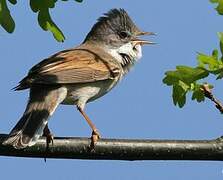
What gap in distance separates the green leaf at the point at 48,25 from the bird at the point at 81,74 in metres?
0.69

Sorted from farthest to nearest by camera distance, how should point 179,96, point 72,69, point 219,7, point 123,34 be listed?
1. point 123,34
2. point 72,69
3. point 179,96
4. point 219,7

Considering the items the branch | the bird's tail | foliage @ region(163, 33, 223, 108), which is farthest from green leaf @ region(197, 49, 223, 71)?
the bird's tail

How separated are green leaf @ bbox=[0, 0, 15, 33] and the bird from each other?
753mm

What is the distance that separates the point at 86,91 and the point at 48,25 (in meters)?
1.65

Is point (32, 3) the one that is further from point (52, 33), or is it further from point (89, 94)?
point (89, 94)

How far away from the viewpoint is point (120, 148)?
332cm

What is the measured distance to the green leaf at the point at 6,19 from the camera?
11.3 feet

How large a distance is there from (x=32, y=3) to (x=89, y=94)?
1.88 m

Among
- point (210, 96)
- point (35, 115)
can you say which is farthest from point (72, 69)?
point (210, 96)

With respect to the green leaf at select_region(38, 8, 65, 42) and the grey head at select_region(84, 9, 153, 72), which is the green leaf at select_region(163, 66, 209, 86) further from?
the grey head at select_region(84, 9, 153, 72)

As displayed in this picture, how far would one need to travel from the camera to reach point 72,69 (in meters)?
5.32

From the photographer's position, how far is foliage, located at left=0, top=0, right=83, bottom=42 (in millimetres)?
3498

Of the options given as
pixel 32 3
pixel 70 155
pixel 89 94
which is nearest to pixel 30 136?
pixel 70 155

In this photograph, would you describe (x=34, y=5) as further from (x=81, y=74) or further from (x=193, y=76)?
(x=81, y=74)
